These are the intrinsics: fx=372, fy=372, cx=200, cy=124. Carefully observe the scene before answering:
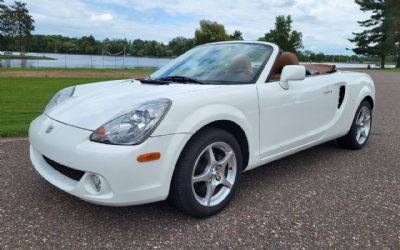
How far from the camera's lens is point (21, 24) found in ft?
295

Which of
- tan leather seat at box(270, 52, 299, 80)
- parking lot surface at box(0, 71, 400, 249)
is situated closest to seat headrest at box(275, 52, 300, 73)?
tan leather seat at box(270, 52, 299, 80)

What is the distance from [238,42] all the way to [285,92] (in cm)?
91

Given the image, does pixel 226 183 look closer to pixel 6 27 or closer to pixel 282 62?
pixel 282 62

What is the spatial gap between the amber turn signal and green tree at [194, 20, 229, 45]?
63.6 m

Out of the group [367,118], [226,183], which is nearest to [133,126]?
[226,183]

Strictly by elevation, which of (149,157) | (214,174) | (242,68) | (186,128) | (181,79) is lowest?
(214,174)

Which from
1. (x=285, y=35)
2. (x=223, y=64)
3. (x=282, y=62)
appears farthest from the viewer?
(x=285, y=35)

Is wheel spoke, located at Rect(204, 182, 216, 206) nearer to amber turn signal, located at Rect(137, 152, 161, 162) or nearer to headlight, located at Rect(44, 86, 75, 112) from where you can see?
amber turn signal, located at Rect(137, 152, 161, 162)

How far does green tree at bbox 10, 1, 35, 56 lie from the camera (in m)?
88.4

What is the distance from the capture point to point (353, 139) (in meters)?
4.89

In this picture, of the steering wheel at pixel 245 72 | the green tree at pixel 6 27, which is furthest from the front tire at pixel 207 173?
the green tree at pixel 6 27

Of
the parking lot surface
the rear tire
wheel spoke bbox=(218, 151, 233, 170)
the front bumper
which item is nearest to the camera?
the front bumper

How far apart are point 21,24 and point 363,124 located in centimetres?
9911

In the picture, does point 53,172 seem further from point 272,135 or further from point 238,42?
point 238,42
